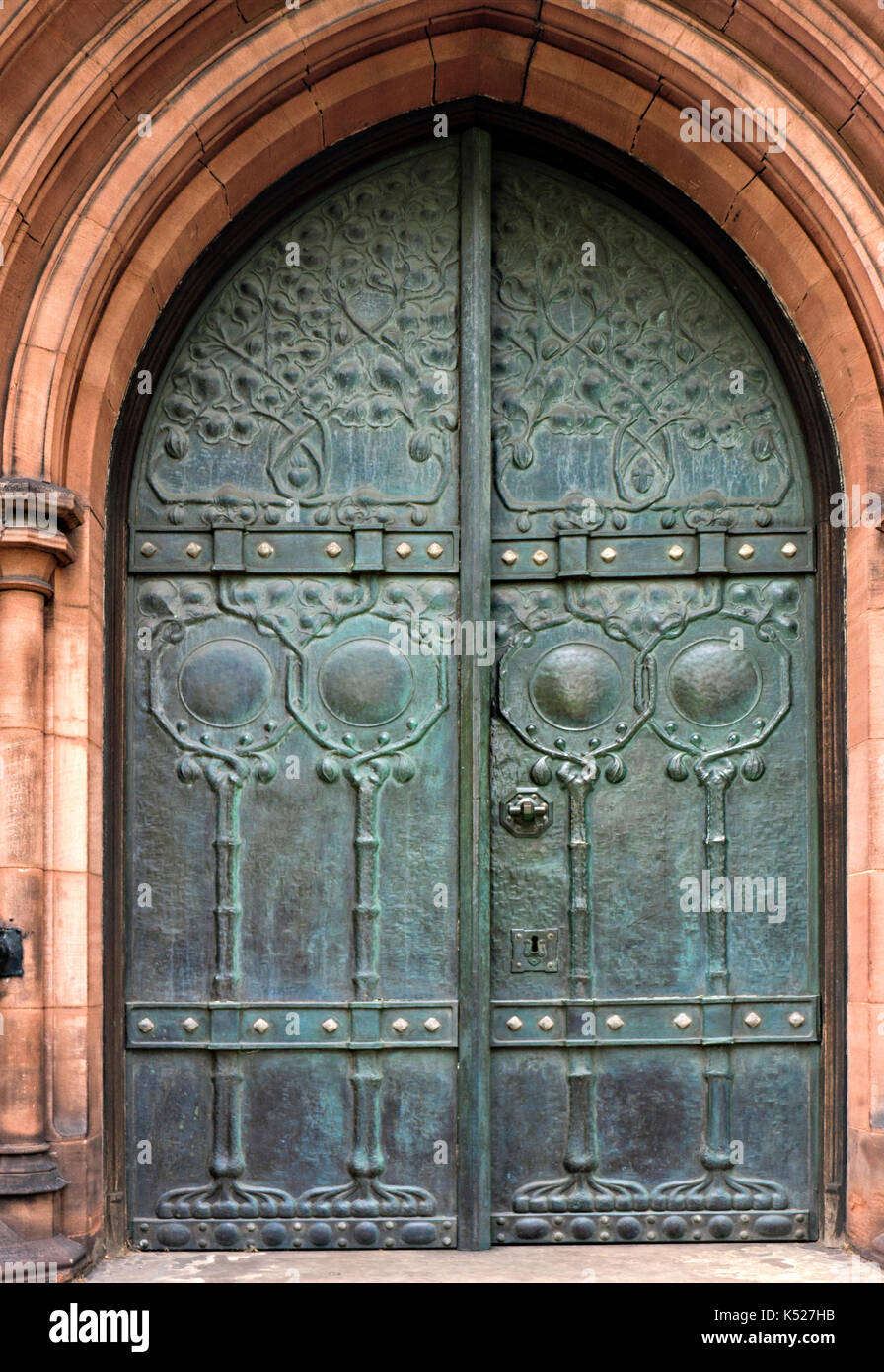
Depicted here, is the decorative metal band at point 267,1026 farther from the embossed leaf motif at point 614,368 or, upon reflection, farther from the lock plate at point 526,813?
the embossed leaf motif at point 614,368

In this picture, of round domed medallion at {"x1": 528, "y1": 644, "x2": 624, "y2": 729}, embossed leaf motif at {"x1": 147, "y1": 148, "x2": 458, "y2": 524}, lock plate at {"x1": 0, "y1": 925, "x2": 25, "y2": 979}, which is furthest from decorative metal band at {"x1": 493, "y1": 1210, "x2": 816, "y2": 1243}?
embossed leaf motif at {"x1": 147, "y1": 148, "x2": 458, "y2": 524}

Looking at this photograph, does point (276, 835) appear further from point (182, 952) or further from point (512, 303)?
point (512, 303)

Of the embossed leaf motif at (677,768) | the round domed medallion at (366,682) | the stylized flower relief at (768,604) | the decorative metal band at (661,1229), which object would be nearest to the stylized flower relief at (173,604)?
the round domed medallion at (366,682)

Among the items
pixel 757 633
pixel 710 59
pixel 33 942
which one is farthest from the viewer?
pixel 757 633

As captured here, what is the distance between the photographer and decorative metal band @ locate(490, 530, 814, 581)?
5.39 metres

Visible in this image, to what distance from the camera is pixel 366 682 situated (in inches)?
210

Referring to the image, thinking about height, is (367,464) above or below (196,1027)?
above

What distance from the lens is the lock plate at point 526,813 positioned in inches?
209

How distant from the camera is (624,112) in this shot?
5.27m

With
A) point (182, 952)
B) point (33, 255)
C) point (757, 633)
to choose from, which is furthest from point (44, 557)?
point (757, 633)

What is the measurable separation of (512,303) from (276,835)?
2.03 m

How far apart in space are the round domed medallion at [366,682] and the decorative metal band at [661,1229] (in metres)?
1.74

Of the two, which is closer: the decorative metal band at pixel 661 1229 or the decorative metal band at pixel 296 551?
the decorative metal band at pixel 661 1229

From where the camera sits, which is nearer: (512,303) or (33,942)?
(33,942)
